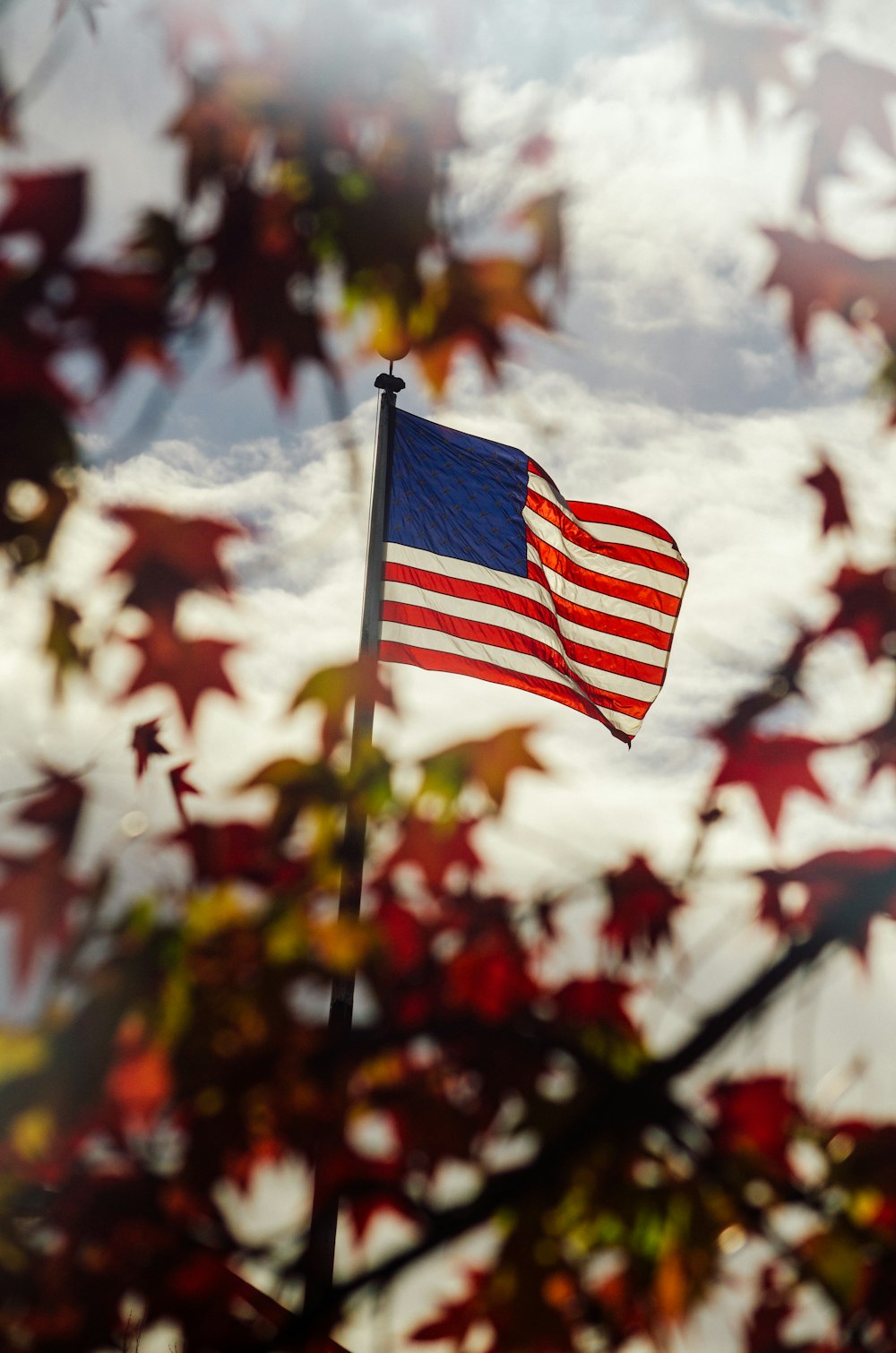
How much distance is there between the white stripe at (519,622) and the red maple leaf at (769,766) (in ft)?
15.3

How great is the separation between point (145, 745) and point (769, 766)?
7.10 feet

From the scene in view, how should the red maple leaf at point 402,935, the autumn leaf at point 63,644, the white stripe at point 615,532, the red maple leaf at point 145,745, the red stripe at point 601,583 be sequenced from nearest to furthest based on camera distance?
the red maple leaf at point 402,935 < the autumn leaf at point 63,644 < the red maple leaf at point 145,745 < the red stripe at point 601,583 < the white stripe at point 615,532

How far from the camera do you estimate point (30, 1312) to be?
2617mm

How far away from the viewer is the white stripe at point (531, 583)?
25.7 feet

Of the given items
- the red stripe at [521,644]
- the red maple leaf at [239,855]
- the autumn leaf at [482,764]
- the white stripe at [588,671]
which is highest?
the white stripe at [588,671]

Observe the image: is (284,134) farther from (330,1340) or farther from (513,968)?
(330,1340)

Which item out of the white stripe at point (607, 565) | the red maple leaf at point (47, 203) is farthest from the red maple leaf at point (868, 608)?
the white stripe at point (607, 565)

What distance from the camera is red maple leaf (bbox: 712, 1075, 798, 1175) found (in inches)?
95.6

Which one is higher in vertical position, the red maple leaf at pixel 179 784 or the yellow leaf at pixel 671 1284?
the red maple leaf at pixel 179 784

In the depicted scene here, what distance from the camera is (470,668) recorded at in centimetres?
780

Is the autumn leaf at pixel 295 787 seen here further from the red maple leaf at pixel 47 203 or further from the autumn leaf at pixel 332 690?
the red maple leaf at pixel 47 203

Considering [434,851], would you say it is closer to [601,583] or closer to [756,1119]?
[756,1119]

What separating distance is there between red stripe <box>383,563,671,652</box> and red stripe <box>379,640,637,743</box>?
18.0 inches

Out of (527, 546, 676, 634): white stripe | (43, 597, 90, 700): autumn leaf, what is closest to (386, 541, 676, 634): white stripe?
(527, 546, 676, 634): white stripe
